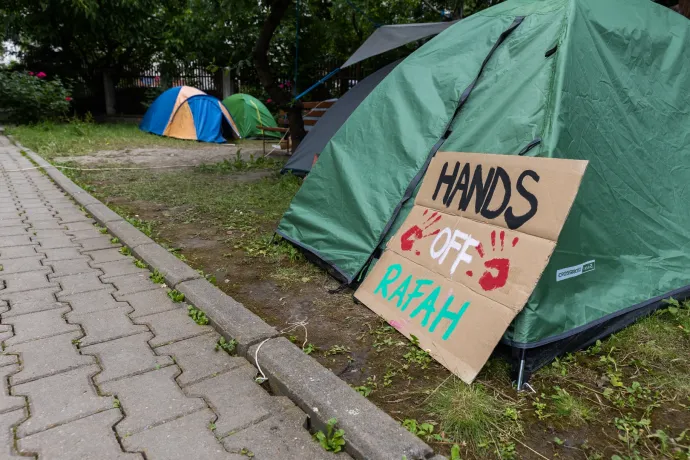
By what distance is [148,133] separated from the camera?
485 inches

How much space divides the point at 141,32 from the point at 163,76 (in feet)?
5.87

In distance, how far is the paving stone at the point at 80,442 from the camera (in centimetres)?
147

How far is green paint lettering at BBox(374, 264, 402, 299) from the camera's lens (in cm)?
247

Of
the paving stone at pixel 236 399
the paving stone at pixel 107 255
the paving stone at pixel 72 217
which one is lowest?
the paving stone at pixel 72 217

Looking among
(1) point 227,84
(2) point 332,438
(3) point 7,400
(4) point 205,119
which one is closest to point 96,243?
(3) point 7,400

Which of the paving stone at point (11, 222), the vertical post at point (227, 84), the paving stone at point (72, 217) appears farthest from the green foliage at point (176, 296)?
the vertical post at point (227, 84)

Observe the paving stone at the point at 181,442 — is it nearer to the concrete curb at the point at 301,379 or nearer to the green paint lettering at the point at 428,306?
the concrete curb at the point at 301,379

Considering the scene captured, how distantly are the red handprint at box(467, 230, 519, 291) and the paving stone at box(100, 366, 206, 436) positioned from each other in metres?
1.28

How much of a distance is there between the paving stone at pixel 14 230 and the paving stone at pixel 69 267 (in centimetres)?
88

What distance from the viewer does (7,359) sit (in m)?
1.98

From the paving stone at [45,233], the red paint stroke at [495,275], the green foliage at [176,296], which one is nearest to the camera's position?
the red paint stroke at [495,275]

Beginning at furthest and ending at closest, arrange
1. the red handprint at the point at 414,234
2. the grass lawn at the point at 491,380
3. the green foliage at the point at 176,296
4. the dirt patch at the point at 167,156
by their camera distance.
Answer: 1. the dirt patch at the point at 167,156
2. the green foliage at the point at 176,296
3. the red handprint at the point at 414,234
4. the grass lawn at the point at 491,380

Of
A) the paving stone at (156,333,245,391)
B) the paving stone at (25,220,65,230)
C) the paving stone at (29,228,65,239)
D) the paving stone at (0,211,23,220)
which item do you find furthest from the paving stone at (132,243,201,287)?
the paving stone at (0,211,23,220)

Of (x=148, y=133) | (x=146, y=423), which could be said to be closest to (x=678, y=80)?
(x=146, y=423)
